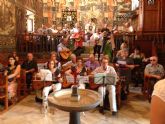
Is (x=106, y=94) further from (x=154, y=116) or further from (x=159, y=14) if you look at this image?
(x=159, y=14)

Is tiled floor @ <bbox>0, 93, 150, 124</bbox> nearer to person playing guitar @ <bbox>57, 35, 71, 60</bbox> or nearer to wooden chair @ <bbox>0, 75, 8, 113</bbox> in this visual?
wooden chair @ <bbox>0, 75, 8, 113</bbox>

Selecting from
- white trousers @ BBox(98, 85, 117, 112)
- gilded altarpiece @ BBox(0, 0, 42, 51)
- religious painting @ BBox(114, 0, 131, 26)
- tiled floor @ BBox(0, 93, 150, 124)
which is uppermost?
religious painting @ BBox(114, 0, 131, 26)

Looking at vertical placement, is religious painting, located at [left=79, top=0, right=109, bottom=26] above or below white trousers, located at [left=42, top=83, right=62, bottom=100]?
above

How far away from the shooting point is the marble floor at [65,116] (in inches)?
207

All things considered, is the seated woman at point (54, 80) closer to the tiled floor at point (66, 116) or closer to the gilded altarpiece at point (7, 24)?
the tiled floor at point (66, 116)

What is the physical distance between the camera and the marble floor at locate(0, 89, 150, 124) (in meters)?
5.27

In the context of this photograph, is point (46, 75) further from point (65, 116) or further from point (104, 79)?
point (104, 79)

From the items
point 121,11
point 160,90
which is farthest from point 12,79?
point 121,11

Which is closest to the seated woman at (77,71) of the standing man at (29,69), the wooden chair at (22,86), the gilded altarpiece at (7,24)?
the wooden chair at (22,86)

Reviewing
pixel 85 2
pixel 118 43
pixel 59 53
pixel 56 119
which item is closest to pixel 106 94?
pixel 56 119

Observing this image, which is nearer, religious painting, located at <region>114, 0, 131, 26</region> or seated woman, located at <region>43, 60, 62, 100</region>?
seated woman, located at <region>43, 60, 62, 100</region>

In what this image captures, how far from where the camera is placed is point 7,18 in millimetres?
10406

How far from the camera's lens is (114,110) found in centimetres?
572

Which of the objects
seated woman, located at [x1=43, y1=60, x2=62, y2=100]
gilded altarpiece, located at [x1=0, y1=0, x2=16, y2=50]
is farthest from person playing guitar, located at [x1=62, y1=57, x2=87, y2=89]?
gilded altarpiece, located at [x1=0, y1=0, x2=16, y2=50]
